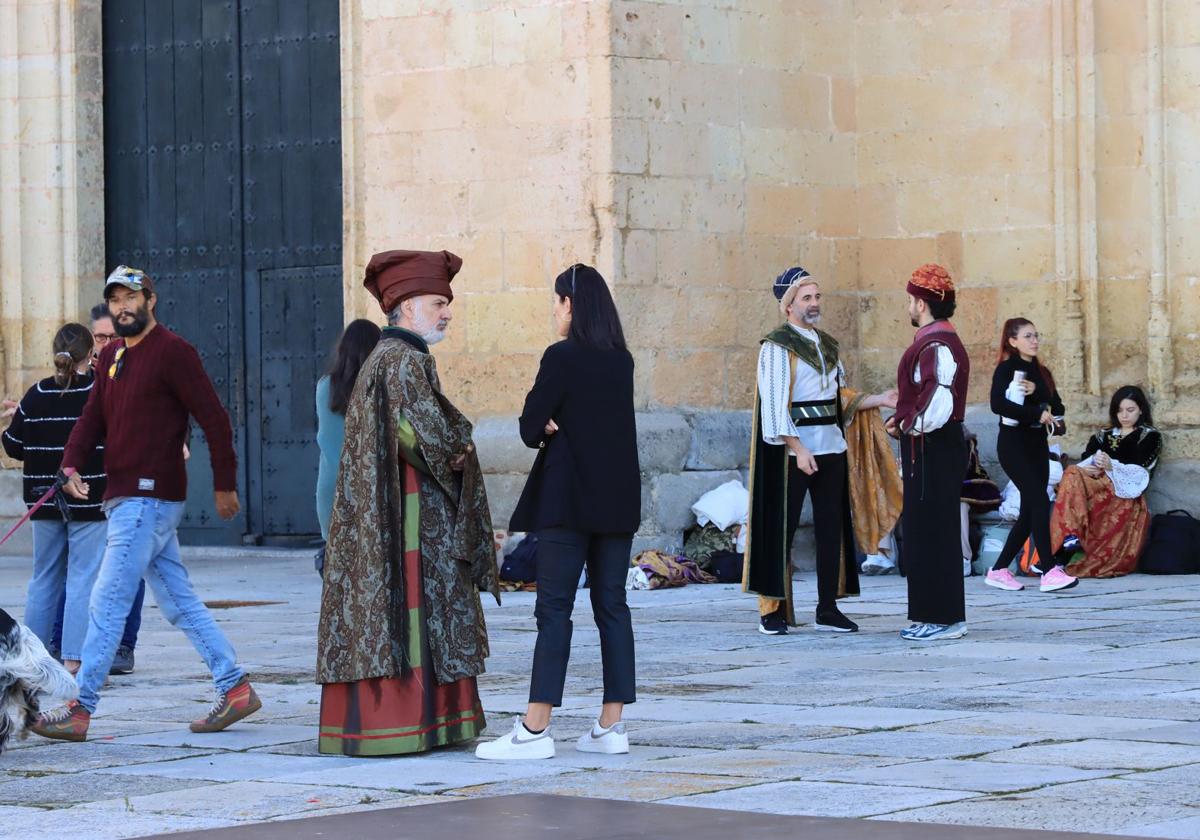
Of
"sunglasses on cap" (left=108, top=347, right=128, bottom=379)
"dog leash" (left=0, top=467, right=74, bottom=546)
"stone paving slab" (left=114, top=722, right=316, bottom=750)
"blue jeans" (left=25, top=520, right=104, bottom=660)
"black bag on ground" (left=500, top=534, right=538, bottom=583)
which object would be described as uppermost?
"sunglasses on cap" (left=108, top=347, right=128, bottom=379)

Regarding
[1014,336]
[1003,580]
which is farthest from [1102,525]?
[1014,336]

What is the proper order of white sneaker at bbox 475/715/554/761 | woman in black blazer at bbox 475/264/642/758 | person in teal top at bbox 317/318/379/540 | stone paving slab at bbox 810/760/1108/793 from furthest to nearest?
person in teal top at bbox 317/318/379/540, woman in black blazer at bbox 475/264/642/758, white sneaker at bbox 475/715/554/761, stone paving slab at bbox 810/760/1108/793

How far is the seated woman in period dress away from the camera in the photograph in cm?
1383

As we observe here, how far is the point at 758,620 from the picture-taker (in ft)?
38.3

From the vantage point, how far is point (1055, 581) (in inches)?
508

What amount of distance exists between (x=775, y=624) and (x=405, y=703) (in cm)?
397

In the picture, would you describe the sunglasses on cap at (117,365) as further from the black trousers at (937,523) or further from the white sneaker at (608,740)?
the black trousers at (937,523)

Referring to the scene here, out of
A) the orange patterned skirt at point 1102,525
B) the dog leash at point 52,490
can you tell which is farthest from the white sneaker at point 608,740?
the orange patterned skirt at point 1102,525

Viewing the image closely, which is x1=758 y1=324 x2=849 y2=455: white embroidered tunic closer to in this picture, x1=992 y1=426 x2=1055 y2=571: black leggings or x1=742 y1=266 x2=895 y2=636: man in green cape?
x1=742 y1=266 x2=895 y2=636: man in green cape

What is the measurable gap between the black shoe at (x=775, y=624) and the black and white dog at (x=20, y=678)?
4221 millimetres

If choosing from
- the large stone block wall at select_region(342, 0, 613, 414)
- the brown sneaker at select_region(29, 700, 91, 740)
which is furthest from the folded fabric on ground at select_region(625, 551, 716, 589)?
the brown sneaker at select_region(29, 700, 91, 740)

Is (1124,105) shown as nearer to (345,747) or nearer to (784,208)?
(784,208)

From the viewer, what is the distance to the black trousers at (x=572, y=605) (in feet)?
23.5

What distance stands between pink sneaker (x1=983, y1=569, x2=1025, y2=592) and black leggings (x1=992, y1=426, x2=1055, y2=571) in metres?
0.21
